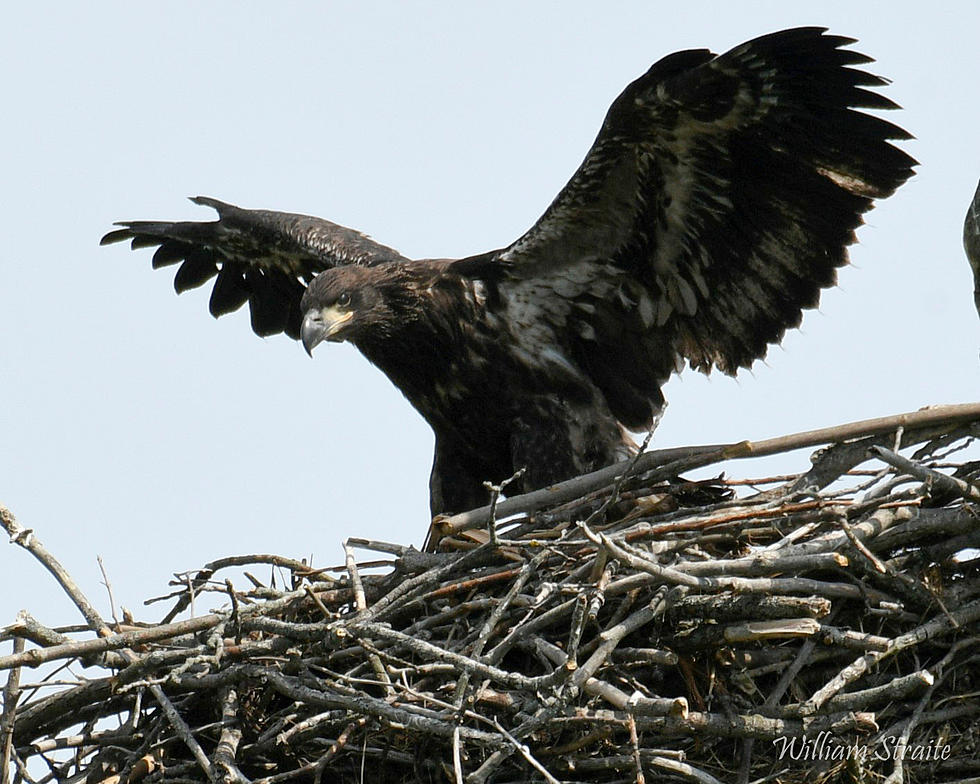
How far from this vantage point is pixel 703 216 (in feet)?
23.7

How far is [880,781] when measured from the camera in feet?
17.6

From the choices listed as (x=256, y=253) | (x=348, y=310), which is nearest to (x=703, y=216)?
(x=348, y=310)

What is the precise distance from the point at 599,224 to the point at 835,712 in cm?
303

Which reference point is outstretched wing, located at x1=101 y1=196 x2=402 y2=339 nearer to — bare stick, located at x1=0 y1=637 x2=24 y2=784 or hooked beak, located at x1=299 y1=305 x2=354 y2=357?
hooked beak, located at x1=299 y1=305 x2=354 y2=357

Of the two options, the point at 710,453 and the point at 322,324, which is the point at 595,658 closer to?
the point at 710,453

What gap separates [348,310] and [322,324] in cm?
16

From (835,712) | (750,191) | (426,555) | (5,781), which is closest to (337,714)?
(426,555)

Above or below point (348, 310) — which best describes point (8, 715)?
below

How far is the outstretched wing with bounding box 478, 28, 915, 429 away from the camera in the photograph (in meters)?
6.63

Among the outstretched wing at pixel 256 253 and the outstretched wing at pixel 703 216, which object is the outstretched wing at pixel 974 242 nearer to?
the outstretched wing at pixel 703 216

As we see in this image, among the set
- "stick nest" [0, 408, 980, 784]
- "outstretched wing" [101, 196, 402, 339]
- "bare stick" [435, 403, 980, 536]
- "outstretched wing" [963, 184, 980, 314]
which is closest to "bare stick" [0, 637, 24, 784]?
"stick nest" [0, 408, 980, 784]

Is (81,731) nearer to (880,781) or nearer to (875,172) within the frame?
(880,781)

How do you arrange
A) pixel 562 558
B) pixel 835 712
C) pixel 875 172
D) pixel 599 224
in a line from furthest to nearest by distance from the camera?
pixel 599 224 < pixel 875 172 < pixel 562 558 < pixel 835 712

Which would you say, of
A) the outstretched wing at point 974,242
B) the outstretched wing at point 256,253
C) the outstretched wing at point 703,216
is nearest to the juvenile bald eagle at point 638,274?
the outstretched wing at point 703,216
